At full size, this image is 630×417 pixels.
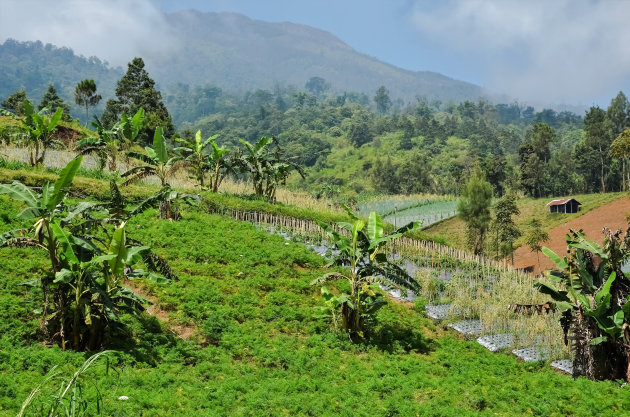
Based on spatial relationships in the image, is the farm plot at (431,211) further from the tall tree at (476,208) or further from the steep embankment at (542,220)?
the tall tree at (476,208)

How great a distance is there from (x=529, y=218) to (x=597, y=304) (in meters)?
38.9

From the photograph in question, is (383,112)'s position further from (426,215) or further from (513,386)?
(513,386)

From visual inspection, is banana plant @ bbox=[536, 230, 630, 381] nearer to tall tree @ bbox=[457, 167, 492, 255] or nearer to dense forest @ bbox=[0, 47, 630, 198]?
dense forest @ bbox=[0, 47, 630, 198]

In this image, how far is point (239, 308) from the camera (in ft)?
37.8

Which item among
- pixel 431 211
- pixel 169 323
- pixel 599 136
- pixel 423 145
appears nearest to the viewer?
pixel 169 323

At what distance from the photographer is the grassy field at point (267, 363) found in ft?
25.1

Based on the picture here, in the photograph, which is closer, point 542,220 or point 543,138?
point 542,220

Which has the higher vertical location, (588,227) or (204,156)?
(204,156)

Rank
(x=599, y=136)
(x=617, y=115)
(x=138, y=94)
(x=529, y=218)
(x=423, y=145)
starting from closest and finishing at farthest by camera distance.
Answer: (x=138, y=94)
(x=529, y=218)
(x=599, y=136)
(x=617, y=115)
(x=423, y=145)

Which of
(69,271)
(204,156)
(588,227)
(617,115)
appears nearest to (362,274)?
(69,271)

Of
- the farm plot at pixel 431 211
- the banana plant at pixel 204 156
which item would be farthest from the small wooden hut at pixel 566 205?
the banana plant at pixel 204 156

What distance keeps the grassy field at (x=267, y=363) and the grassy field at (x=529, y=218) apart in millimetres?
22533

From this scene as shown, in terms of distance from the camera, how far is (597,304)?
32.2ft

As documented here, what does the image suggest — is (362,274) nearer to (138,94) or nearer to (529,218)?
(138,94)
